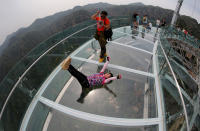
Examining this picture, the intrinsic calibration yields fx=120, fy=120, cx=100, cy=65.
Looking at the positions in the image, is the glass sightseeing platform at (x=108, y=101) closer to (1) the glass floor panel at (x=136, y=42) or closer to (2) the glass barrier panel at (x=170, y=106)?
(2) the glass barrier panel at (x=170, y=106)

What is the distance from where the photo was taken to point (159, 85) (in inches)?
145

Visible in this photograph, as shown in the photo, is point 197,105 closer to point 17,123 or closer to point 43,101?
point 43,101

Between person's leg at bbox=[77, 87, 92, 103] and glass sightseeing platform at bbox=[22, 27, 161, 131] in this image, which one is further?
person's leg at bbox=[77, 87, 92, 103]

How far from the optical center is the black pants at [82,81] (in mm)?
3684

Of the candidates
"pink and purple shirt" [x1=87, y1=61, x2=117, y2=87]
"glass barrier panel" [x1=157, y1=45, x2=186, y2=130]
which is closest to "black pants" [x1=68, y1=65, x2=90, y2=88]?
"pink and purple shirt" [x1=87, y1=61, x2=117, y2=87]

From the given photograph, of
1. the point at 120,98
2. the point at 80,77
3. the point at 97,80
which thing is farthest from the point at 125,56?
the point at 80,77

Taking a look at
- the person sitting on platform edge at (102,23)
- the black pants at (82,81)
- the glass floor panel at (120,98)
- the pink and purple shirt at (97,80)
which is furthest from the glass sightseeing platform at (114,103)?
the person sitting on platform edge at (102,23)

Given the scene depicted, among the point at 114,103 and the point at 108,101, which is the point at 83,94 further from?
the point at 114,103

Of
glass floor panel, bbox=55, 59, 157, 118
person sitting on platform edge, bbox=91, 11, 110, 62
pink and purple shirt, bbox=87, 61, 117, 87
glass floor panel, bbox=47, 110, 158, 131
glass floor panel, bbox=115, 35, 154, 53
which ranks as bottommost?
glass floor panel, bbox=47, 110, 158, 131

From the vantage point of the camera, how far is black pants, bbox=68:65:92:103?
12.1 feet

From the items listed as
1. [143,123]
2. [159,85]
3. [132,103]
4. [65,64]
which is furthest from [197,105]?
[65,64]

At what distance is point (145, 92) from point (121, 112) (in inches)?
47.7

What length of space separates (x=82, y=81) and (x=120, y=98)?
1.37 meters

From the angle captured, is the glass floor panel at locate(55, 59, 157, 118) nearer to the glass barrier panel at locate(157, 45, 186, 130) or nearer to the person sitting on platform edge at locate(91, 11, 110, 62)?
the glass barrier panel at locate(157, 45, 186, 130)
